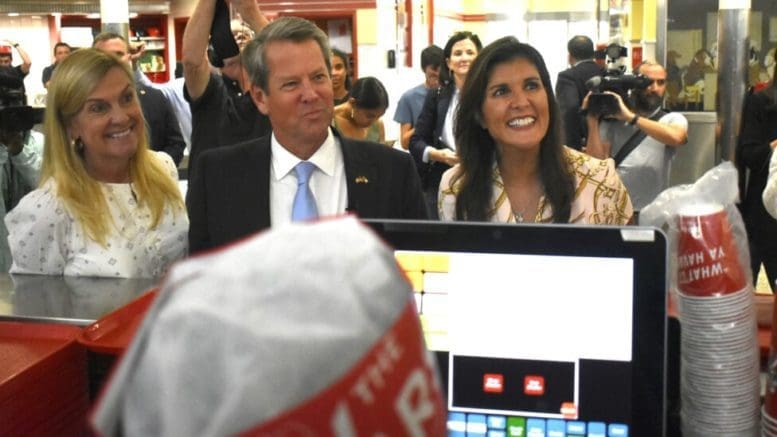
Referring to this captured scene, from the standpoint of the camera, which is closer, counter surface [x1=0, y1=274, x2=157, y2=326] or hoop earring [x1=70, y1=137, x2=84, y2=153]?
counter surface [x1=0, y1=274, x2=157, y2=326]

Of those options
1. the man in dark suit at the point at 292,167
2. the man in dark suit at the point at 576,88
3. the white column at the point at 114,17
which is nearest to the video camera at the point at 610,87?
the man in dark suit at the point at 576,88

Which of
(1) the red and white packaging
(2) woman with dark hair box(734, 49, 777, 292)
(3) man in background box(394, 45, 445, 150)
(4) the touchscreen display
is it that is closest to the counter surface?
(4) the touchscreen display

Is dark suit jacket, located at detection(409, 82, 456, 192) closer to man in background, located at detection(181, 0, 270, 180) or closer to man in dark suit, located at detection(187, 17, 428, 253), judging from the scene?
man in background, located at detection(181, 0, 270, 180)

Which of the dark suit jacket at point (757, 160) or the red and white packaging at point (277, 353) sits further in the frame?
the dark suit jacket at point (757, 160)

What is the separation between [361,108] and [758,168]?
190cm

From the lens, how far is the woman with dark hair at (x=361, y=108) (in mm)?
4637

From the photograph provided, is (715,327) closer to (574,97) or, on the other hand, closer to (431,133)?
(431,133)

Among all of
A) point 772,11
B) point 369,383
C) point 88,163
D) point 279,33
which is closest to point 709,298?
point 369,383

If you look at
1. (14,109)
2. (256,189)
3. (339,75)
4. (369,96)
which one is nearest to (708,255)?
(256,189)

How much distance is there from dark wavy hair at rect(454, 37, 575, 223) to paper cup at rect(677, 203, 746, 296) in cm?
114

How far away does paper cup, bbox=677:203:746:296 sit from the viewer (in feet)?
3.18

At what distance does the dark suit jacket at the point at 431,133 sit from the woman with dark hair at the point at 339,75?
575 millimetres

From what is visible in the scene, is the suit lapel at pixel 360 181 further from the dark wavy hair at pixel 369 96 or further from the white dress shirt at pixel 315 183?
the dark wavy hair at pixel 369 96

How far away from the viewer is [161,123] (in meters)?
4.52
